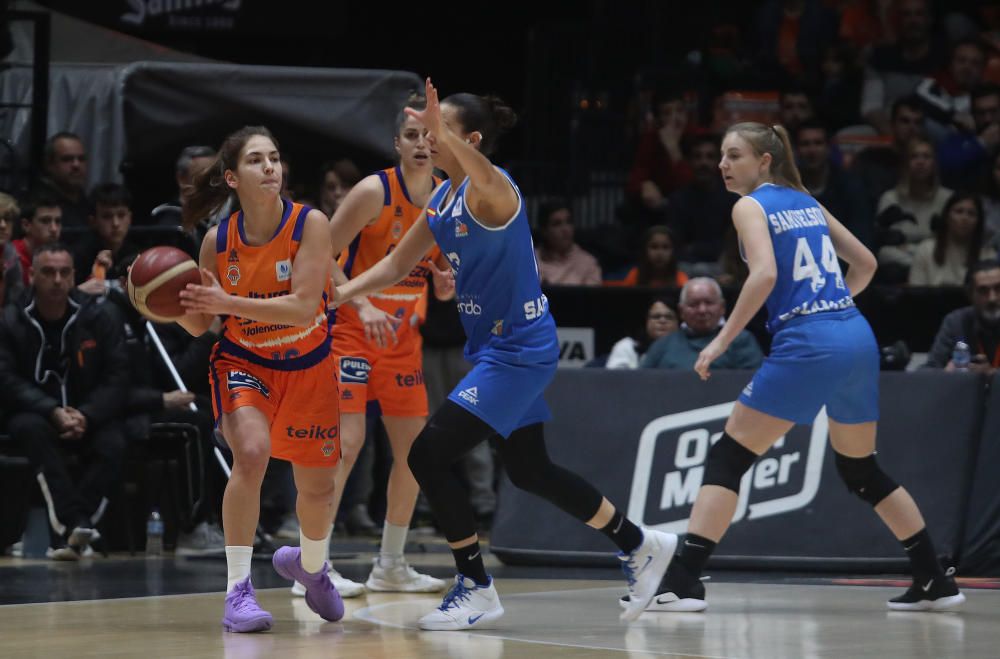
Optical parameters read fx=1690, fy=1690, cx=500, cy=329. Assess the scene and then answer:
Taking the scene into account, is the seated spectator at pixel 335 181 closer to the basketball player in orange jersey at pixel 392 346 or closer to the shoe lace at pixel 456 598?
the basketball player in orange jersey at pixel 392 346

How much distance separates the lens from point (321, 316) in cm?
642

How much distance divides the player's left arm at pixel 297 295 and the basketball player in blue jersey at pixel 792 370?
1586 mm

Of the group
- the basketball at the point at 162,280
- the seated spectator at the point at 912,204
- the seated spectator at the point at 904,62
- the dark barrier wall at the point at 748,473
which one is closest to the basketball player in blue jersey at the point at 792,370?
the dark barrier wall at the point at 748,473

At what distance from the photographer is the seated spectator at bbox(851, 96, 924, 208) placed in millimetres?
12531

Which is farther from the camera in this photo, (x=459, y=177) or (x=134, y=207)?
(x=134, y=207)

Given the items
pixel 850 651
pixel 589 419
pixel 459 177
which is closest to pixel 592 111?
pixel 589 419

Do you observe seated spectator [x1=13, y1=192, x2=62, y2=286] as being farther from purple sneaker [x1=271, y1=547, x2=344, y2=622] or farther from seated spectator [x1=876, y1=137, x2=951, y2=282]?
seated spectator [x1=876, y1=137, x2=951, y2=282]

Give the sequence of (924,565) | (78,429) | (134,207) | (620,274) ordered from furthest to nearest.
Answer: (620,274) < (134,207) < (78,429) < (924,565)

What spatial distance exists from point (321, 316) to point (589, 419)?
297 centimetres

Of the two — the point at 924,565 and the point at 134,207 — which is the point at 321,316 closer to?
the point at 924,565

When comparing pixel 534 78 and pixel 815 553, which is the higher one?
pixel 534 78

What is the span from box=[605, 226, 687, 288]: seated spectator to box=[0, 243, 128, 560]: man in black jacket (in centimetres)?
359

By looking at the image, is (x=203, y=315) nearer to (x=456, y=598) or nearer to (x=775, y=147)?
(x=456, y=598)

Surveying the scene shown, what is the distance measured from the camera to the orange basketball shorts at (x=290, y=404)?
6.22 m
